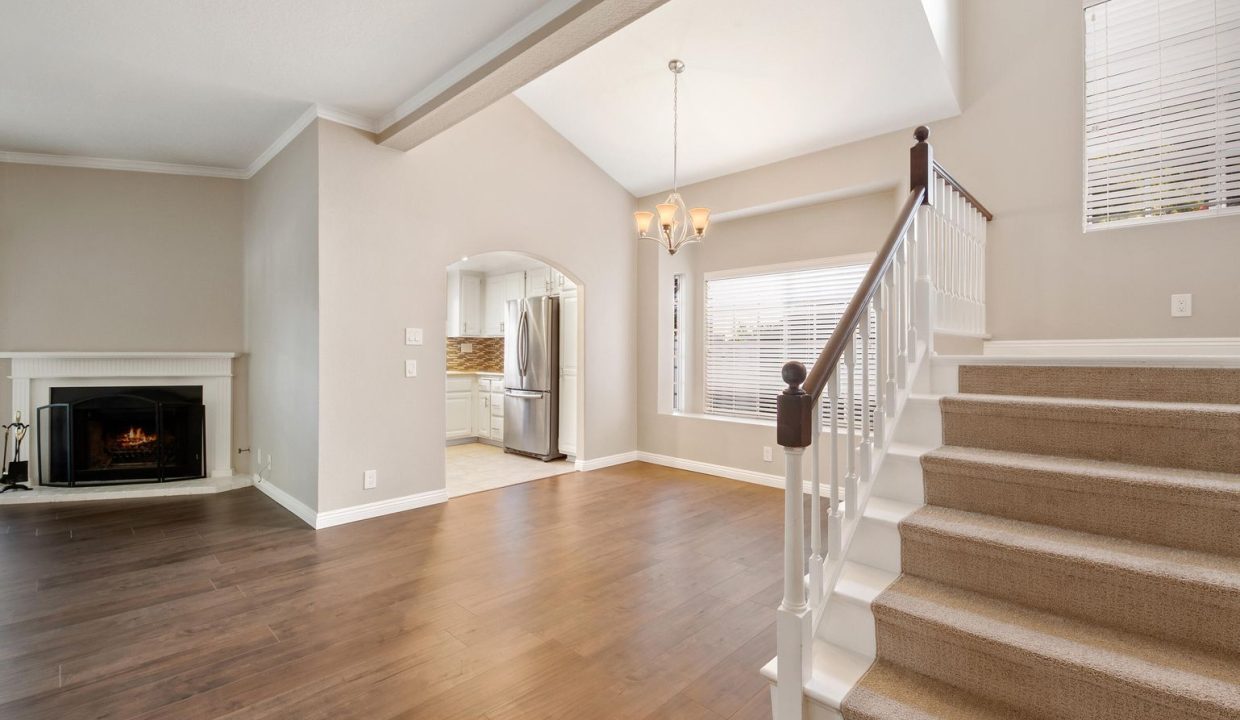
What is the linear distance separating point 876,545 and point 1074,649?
0.63m

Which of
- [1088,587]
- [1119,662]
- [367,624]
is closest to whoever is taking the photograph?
[1119,662]

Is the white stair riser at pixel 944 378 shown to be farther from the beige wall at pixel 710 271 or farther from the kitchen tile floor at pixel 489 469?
the kitchen tile floor at pixel 489 469

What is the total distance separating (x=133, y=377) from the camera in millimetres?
4988

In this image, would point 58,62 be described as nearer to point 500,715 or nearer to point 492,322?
point 500,715

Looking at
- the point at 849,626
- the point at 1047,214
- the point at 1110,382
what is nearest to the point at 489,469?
the point at 849,626

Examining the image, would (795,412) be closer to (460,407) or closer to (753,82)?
(753,82)

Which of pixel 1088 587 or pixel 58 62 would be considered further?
pixel 58 62

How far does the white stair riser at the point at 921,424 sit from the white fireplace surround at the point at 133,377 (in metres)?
5.47

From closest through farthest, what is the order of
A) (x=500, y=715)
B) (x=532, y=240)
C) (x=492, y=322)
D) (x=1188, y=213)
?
(x=500, y=715)
(x=1188, y=213)
(x=532, y=240)
(x=492, y=322)

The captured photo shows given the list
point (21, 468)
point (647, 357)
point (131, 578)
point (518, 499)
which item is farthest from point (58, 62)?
point (647, 357)

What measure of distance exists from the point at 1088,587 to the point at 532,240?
451cm

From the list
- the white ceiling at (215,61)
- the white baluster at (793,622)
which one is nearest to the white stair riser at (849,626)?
the white baluster at (793,622)

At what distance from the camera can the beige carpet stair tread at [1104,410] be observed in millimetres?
1864

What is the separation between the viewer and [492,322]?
25.8ft
